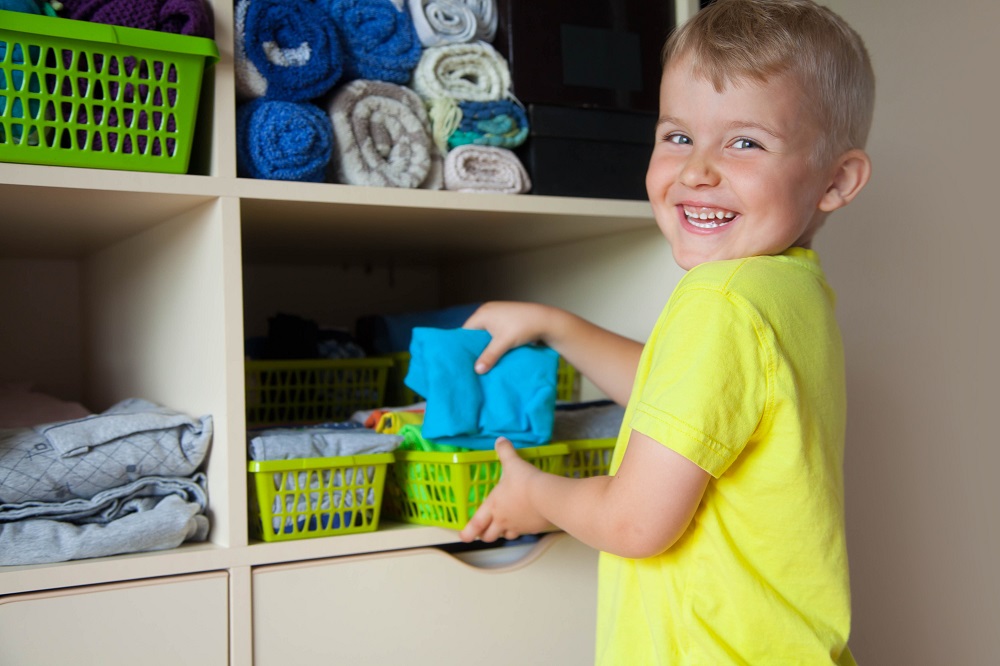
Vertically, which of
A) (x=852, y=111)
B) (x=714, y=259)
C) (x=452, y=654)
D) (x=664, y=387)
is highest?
(x=852, y=111)

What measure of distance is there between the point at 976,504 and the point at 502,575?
0.66 meters

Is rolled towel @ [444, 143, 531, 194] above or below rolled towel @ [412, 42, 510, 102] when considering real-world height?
below

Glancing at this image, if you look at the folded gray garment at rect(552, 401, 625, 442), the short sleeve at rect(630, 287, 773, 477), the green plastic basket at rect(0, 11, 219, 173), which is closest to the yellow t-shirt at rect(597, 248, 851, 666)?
the short sleeve at rect(630, 287, 773, 477)

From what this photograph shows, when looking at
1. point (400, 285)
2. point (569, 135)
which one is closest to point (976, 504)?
point (569, 135)

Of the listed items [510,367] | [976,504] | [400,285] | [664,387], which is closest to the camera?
[664,387]

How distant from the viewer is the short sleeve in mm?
677

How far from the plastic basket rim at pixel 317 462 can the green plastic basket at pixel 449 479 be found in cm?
4

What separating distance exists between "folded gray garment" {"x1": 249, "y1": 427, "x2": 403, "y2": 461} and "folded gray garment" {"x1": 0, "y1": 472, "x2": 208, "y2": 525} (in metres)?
0.07

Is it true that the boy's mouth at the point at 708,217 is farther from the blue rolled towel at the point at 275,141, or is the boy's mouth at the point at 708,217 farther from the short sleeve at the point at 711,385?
the blue rolled towel at the point at 275,141

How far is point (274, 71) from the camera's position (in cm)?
86

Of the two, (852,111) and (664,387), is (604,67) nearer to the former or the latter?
(852,111)

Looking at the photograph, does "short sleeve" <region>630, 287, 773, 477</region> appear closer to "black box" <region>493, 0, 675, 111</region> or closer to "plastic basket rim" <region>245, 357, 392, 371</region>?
"black box" <region>493, 0, 675, 111</region>

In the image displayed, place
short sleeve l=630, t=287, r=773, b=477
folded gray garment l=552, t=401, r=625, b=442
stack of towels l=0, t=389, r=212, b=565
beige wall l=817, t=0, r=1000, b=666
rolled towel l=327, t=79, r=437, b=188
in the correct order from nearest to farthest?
short sleeve l=630, t=287, r=773, b=477 → stack of towels l=0, t=389, r=212, b=565 → rolled towel l=327, t=79, r=437, b=188 → folded gray garment l=552, t=401, r=625, b=442 → beige wall l=817, t=0, r=1000, b=666

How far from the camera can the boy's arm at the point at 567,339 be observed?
0.94m
